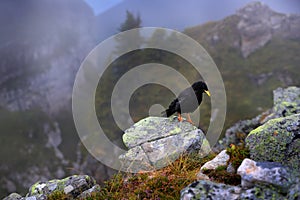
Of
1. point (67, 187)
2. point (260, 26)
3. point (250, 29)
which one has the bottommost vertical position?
point (67, 187)

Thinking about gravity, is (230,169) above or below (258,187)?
below

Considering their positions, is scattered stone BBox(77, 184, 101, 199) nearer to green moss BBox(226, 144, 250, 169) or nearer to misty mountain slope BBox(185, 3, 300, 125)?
green moss BBox(226, 144, 250, 169)

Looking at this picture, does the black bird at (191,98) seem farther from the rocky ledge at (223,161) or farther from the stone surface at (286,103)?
the stone surface at (286,103)

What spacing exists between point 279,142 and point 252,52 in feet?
178

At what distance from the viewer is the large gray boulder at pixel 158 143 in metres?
8.62

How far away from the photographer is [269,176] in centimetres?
470

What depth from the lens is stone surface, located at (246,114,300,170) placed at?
230 inches

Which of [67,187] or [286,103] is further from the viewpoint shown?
[286,103]

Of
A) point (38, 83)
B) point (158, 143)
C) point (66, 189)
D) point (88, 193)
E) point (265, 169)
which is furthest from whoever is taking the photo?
point (38, 83)

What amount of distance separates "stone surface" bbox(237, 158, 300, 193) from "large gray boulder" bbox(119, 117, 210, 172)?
11.9ft

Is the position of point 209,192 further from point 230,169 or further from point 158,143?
point 158,143

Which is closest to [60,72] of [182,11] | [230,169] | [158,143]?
[158,143]

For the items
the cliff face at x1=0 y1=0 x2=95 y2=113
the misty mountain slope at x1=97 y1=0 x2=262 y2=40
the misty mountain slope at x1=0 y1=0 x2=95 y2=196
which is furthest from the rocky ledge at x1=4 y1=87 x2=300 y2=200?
the misty mountain slope at x1=97 y1=0 x2=262 y2=40

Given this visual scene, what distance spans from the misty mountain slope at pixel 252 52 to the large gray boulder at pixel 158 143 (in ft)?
93.0
